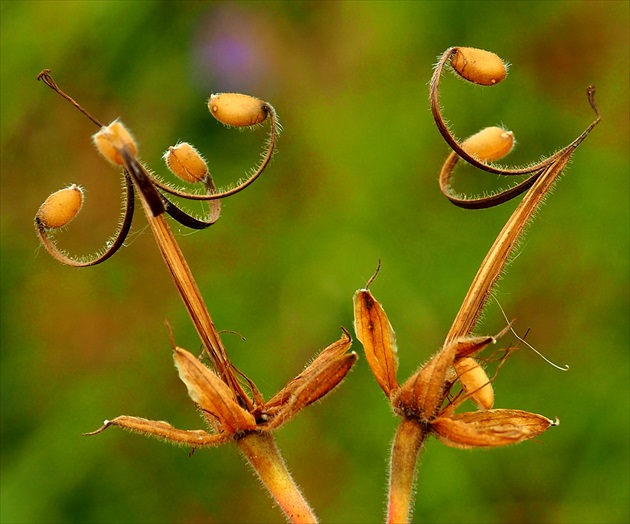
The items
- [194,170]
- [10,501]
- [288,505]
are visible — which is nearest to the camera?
[288,505]

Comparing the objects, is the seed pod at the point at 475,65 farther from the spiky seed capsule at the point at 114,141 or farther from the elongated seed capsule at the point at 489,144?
the spiky seed capsule at the point at 114,141

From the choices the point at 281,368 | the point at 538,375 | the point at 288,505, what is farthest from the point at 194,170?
the point at 538,375

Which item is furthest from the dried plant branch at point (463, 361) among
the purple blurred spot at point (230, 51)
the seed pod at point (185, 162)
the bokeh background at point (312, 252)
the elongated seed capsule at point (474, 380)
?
the purple blurred spot at point (230, 51)

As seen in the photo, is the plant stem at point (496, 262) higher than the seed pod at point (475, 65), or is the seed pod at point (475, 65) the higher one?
the seed pod at point (475, 65)

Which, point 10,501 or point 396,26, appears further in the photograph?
point 396,26

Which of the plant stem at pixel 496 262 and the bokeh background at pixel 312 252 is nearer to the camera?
the plant stem at pixel 496 262

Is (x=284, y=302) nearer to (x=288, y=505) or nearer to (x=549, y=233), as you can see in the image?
(x=549, y=233)

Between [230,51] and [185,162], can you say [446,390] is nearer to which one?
[185,162]
